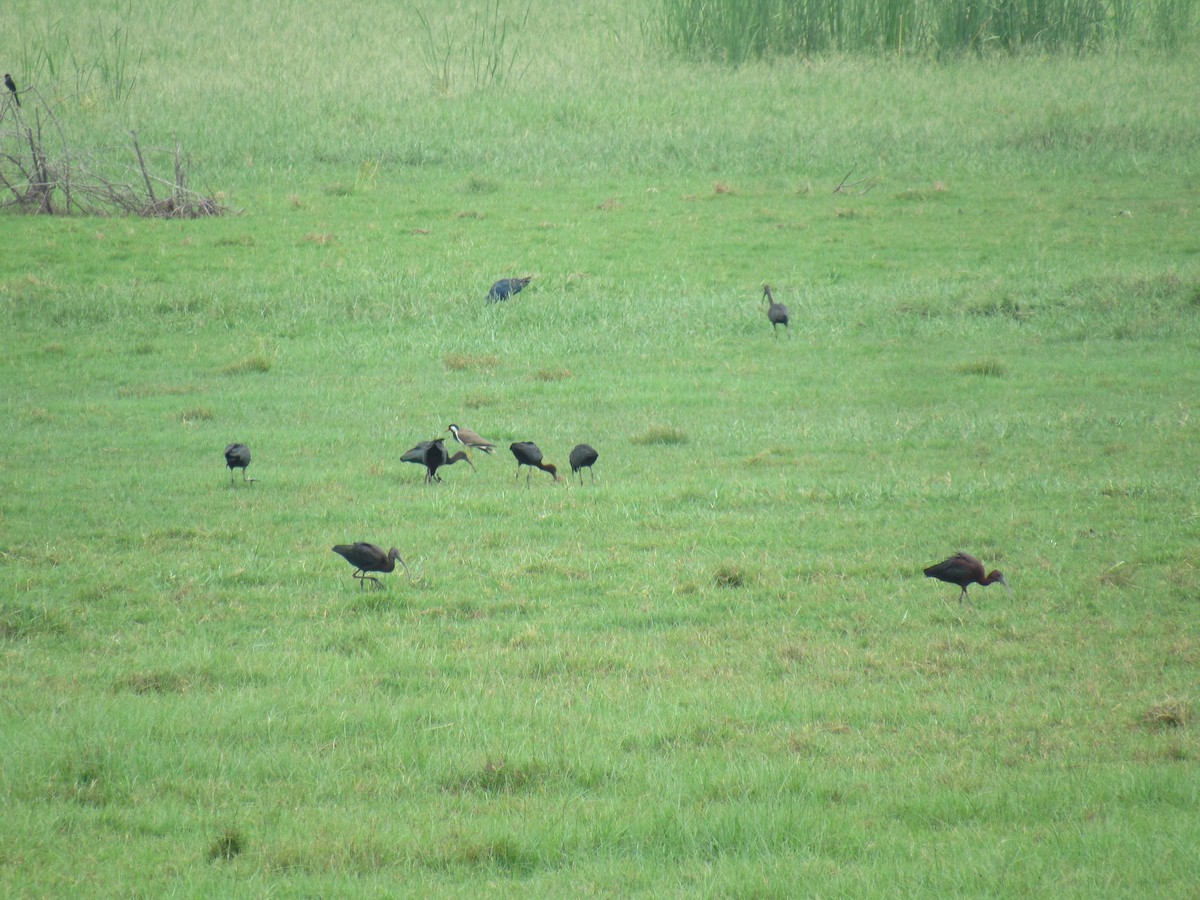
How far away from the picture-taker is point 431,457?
10953 millimetres

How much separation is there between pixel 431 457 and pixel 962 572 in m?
5.04

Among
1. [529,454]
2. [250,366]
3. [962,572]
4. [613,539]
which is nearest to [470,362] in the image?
[250,366]

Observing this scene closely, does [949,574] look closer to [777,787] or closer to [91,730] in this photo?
[777,787]

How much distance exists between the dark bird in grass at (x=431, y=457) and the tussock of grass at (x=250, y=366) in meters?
5.47

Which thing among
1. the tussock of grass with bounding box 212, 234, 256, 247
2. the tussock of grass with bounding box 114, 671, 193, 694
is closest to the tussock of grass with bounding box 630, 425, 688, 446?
the tussock of grass with bounding box 114, 671, 193, 694

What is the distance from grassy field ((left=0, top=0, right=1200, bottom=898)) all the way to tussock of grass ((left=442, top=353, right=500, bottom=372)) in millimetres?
64

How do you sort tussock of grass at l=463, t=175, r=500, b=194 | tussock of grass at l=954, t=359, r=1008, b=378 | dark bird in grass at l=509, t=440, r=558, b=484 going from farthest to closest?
tussock of grass at l=463, t=175, r=500, b=194
tussock of grass at l=954, t=359, r=1008, b=378
dark bird in grass at l=509, t=440, r=558, b=484

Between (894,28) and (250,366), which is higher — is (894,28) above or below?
above

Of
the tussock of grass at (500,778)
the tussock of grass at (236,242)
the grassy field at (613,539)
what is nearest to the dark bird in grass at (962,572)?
the grassy field at (613,539)

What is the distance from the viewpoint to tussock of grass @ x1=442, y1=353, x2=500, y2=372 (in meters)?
16.3

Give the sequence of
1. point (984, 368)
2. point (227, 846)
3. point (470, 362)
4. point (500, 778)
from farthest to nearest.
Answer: point (470, 362)
point (984, 368)
point (500, 778)
point (227, 846)

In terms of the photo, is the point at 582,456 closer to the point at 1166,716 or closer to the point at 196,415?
the point at 196,415

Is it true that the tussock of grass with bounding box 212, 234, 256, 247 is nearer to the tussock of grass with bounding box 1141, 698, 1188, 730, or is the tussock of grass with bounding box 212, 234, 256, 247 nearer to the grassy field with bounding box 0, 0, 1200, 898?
the grassy field with bounding box 0, 0, 1200, 898

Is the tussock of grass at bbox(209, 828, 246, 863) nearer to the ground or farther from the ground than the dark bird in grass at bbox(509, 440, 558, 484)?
farther from the ground
